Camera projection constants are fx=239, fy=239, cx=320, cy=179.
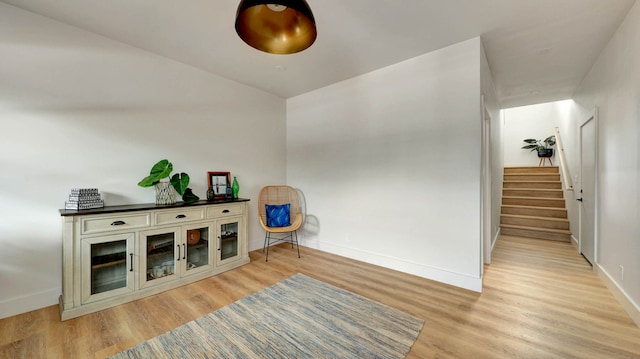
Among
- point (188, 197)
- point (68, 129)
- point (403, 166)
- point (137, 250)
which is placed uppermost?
point (68, 129)

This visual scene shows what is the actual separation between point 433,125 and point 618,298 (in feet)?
7.72

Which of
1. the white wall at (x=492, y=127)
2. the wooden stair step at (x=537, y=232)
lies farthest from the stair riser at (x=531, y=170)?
the white wall at (x=492, y=127)

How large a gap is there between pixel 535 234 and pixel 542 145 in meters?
3.36

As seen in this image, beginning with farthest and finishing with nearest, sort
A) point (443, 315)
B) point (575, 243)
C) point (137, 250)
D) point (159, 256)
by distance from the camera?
point (575, 243), point (159, 256), point (137, 250), point (443, 315)

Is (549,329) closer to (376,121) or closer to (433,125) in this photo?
(433,125)

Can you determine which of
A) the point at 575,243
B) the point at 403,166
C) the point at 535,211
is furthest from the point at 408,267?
the point at 535,211

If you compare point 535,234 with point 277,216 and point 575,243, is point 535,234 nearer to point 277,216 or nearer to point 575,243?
point 575,243

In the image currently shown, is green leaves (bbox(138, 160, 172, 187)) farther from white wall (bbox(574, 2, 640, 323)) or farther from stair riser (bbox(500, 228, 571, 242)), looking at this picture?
stair riser (bbox(500, 228, 571, 242))

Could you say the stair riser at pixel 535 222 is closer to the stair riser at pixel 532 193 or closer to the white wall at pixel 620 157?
the stair riser at pixel 532 193

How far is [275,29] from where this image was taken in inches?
57.2

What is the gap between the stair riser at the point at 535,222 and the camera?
456 cm

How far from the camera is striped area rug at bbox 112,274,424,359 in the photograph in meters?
1.62

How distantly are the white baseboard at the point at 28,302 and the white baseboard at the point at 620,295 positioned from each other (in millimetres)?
4943

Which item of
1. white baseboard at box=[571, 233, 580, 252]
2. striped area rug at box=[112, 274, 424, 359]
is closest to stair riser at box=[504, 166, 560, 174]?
white baseboard at box=[571, 233, 580, 252]
